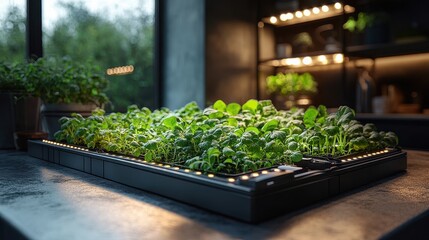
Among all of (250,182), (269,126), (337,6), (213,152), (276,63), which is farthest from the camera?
(276,63)

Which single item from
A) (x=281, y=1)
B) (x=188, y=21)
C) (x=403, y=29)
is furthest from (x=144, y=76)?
(x=403, y=29)

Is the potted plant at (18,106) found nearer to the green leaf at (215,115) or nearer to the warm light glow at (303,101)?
the green leaf at (215,115)

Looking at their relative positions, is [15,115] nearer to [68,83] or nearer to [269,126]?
[68,83]

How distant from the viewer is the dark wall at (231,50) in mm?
3865

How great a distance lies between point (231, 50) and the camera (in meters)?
4.07

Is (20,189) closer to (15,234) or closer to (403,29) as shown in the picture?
(15,234)

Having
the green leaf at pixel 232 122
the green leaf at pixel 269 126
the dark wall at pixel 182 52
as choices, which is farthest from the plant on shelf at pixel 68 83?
the dark wall at pixel 182 52

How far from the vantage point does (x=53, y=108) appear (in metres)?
1.90

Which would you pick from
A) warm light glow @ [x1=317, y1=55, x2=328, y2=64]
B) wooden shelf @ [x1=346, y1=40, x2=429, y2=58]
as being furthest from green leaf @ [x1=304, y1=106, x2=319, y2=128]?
warm light glow @ [x1=317, y1=55, x2=328, y2=64]

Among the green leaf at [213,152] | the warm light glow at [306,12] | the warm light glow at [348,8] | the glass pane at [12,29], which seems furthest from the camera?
the warm light glow at [306,12]

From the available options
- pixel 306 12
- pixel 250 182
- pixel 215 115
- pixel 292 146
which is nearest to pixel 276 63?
pixel 306 12

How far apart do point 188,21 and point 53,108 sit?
91.9 inches

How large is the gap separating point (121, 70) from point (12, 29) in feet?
3.57

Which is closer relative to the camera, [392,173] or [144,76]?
[392,173]
